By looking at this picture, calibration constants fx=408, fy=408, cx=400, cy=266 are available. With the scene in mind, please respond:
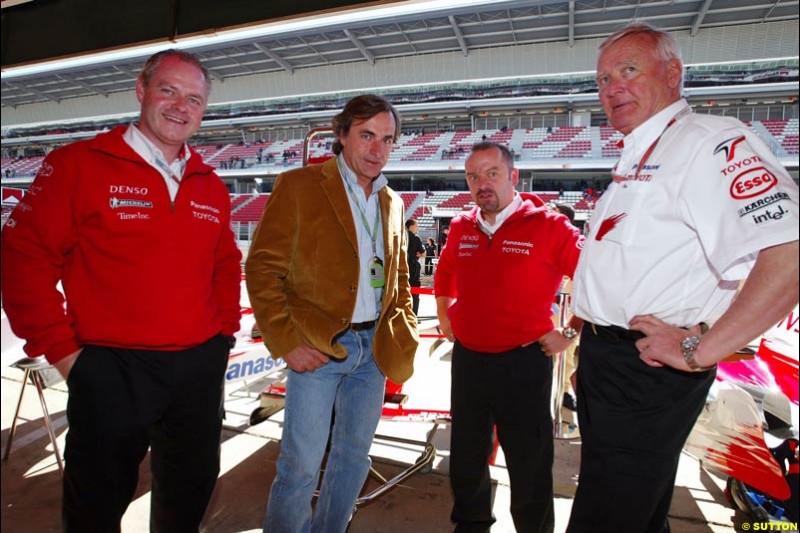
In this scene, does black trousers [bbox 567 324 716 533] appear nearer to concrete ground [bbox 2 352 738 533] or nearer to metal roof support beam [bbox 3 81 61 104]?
concrete ground [bbox 2 352 738 533]

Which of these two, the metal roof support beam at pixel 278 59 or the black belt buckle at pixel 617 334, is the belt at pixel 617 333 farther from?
the metal roof support beam at pixel 278 59

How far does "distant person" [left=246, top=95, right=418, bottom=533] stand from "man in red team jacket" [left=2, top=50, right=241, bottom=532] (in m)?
0.25

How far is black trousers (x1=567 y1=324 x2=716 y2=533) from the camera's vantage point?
1.08 m

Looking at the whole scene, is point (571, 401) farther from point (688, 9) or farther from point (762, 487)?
point (688, 9)

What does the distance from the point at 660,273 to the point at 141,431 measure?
1.62 meters

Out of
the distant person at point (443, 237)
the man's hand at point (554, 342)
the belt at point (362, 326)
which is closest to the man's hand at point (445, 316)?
the distant person at point (443, 237)

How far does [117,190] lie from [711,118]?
169cm

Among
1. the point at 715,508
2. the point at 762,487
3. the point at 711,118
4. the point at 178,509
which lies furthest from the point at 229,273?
the point at 715,508

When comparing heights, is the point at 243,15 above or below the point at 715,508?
above

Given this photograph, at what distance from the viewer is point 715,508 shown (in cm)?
214

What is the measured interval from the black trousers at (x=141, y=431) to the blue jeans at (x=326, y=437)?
0.29m

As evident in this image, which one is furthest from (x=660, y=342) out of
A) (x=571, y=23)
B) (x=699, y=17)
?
(x=571, y=23)

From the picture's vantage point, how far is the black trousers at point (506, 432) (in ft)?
5.84

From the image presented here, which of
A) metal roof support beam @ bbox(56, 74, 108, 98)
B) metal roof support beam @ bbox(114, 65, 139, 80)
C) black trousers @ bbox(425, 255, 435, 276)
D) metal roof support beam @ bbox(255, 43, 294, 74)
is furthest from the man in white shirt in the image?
metal roof support beam @ bbox(56, 74, 108, 98)
